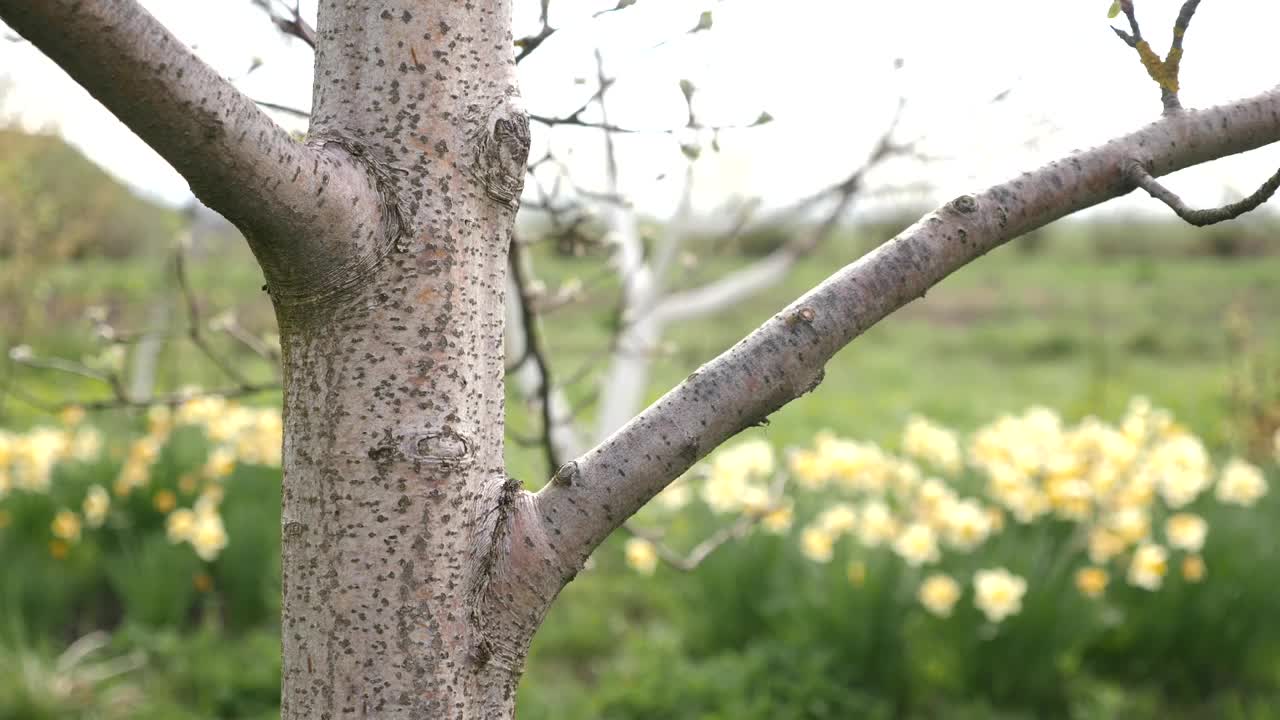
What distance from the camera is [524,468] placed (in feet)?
17.0

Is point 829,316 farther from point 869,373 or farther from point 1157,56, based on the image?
point 869,373

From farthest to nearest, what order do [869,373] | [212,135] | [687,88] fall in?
[869,373], [687,88], [212,135]

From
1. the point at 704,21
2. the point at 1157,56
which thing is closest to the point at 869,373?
the point at 704,21

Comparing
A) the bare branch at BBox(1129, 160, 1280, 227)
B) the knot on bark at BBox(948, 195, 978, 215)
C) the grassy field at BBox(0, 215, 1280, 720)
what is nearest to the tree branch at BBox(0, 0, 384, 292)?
the knot on bark at BBox(948, 195, 978, 215)

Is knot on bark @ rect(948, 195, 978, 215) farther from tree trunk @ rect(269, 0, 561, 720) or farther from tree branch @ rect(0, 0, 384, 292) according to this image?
tree branch @ rect(0, 0, 384, 292)

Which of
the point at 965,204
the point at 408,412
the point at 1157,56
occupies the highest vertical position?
the point at 1157,56

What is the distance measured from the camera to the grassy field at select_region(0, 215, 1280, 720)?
10.5 ft

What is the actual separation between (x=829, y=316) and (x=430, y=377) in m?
0.32

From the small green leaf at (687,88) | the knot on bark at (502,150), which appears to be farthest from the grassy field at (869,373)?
the knot on bark at (502,150)

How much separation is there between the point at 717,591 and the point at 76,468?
2.68m

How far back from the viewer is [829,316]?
808 mm

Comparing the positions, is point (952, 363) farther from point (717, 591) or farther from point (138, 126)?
point (138, 126)

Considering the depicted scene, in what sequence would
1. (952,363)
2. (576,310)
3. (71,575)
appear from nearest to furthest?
(71,575) < (952,363) < (576,310)

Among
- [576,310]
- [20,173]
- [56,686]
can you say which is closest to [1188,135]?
[56,686]
